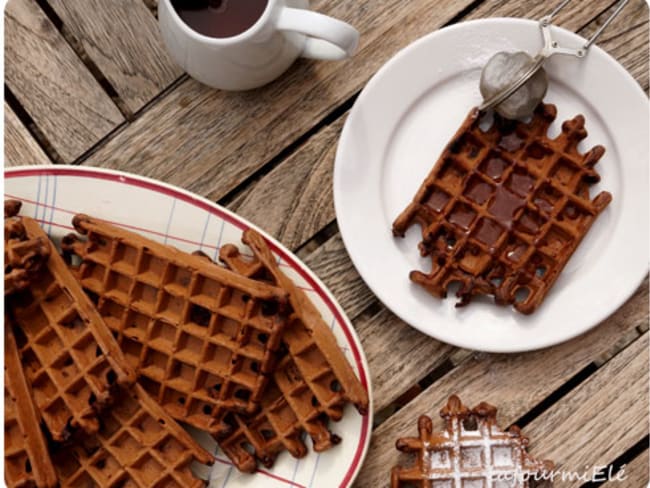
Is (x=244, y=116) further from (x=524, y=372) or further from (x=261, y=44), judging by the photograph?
(x=524, y=372)

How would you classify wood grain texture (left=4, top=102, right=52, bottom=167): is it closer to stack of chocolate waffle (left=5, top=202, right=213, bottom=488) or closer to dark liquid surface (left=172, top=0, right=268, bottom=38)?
stack of chocolate waffle (left=5, top=202, right=213, bottom=488)

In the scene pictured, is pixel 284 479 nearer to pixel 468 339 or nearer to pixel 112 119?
pixel 468 339

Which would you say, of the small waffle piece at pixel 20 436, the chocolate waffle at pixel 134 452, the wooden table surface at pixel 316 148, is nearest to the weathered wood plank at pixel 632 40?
the wooden table surface at pixel 316 148

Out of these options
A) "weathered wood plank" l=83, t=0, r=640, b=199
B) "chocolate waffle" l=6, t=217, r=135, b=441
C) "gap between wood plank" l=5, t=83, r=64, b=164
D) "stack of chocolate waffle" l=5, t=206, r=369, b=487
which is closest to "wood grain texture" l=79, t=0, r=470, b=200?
"weathered wood plank" l=83, t=0, r=640, b=199

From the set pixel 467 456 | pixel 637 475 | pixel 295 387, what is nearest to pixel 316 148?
pixel 295 387

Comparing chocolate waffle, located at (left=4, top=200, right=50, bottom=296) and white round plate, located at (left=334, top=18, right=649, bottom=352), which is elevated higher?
chocolate waffle, located at (left=4, top=200, right=50, bottom=296)

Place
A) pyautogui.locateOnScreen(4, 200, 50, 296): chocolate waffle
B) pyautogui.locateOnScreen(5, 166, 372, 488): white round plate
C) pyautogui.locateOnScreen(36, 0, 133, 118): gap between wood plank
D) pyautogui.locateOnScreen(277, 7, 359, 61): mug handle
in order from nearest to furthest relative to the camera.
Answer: pyautogui.locateOnScreen(277, 7, 359, 61): mug handle, pyautogui.locateOnScreen(4, 200, 50, 296): chocolate waffle, pyautogui.locateOnScreen(5, 166, 372, 488): white round plate, pyautogui.locateOnScreen(36, 0, 133, 118): gap between wood plank
